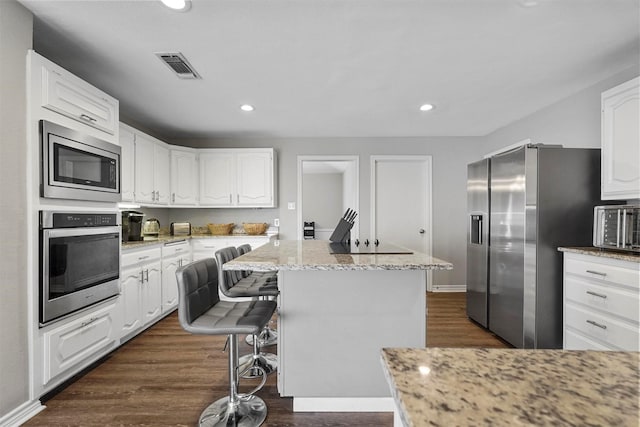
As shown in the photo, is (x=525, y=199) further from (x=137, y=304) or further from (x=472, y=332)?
(x=137, y=304)

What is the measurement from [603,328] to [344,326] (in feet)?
5.58

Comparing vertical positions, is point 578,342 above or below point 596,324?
below

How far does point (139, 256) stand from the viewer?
9.47ft

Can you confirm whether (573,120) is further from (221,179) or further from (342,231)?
(221,179)

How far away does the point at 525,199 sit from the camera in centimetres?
249

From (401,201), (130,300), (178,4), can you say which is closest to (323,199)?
(401,201)

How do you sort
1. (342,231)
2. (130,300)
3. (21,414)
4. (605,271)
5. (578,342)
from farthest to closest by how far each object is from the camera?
(130,300), (342,231), (578,342), (605,271), (21,414)

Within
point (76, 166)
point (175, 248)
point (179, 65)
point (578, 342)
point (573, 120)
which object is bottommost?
point (578, 342)

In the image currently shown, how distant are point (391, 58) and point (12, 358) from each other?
296cm

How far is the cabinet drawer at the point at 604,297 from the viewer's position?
1.83 m

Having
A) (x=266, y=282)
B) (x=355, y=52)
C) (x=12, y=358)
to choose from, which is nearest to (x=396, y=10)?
(x=355, y=52)

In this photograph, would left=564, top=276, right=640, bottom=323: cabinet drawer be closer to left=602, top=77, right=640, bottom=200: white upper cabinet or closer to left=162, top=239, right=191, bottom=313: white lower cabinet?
left=602, top=77, right=640, bottom=200: white upper cabinet

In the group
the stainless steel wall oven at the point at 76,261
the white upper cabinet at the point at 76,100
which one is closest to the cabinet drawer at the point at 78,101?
the white upper cabinet at the point at 76,100

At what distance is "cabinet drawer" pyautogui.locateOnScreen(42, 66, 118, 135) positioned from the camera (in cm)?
186
